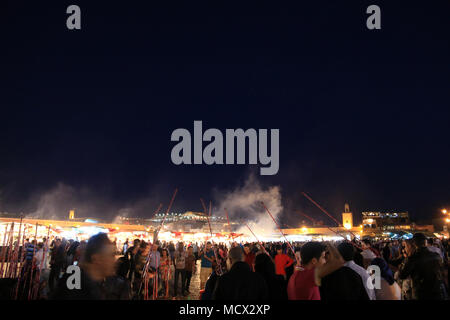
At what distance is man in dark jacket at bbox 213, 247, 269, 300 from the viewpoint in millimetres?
3447

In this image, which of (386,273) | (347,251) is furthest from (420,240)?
(347,251)

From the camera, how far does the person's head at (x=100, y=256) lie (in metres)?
3.09

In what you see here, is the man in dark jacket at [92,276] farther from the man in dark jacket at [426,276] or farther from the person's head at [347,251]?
the man in dark jacket at [426,276]

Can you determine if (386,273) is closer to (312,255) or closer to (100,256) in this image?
(312,255)

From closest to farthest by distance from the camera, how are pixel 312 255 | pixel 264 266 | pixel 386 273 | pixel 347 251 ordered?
pixel 312 255 < pixel 347 251 < pixel 264 266 < pixel 386 273

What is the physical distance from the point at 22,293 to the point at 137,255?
3.17 m

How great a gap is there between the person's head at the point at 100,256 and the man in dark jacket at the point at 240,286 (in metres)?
1.21

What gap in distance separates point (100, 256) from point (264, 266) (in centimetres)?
274

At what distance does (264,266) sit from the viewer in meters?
4.97

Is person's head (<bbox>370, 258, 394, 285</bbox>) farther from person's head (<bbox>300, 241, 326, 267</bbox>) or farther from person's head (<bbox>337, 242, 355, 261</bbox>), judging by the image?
person's head (<bbox>300, 241, 326, 267</bbox>)

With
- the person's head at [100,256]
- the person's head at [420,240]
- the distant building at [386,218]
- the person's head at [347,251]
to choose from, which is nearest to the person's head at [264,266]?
the person's head at [347,251]

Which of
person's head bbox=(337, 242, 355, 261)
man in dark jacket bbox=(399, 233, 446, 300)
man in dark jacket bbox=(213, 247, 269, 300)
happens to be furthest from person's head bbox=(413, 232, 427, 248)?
man in dark jacket bbox=(213, 247, 269, 300)
